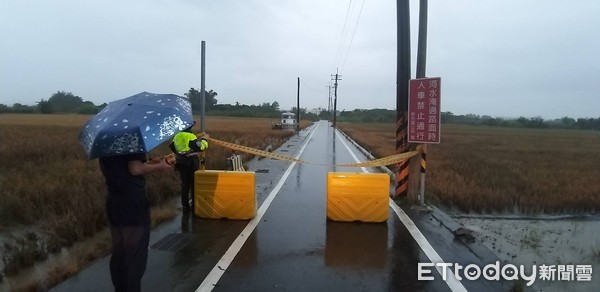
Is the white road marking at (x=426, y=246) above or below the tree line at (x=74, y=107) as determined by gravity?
below

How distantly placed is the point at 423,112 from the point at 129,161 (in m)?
6.12

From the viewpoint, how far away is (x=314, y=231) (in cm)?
632

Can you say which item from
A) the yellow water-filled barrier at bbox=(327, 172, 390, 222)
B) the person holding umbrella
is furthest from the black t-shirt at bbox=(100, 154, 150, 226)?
the yellow water-filled barrier at bbox=(327, 172, 390, 222)

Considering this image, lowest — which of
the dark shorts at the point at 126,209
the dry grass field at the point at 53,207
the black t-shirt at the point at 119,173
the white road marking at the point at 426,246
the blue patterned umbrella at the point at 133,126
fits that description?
the white road marking at the point at 426,246

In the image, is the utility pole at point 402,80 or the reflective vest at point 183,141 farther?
the utility pole at point 402,80

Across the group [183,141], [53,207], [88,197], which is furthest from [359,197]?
[53,207]

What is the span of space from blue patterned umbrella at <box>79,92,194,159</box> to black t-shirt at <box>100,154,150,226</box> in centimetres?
25

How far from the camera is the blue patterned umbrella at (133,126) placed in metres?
3.07

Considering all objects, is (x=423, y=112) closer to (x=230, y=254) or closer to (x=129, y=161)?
(x=230, y=254)

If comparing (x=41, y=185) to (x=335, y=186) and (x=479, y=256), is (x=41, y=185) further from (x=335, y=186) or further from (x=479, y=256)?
(x=479, y=256)

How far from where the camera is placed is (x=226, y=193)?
6.72m

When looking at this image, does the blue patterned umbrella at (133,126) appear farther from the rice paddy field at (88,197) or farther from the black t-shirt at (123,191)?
the rice paddy field at (88,197)

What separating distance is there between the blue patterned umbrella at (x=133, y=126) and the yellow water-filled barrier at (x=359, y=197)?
352cm

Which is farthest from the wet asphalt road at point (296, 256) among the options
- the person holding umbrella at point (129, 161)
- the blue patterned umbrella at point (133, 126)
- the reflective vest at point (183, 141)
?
the blue patterned umbrella at point (133, 126)
